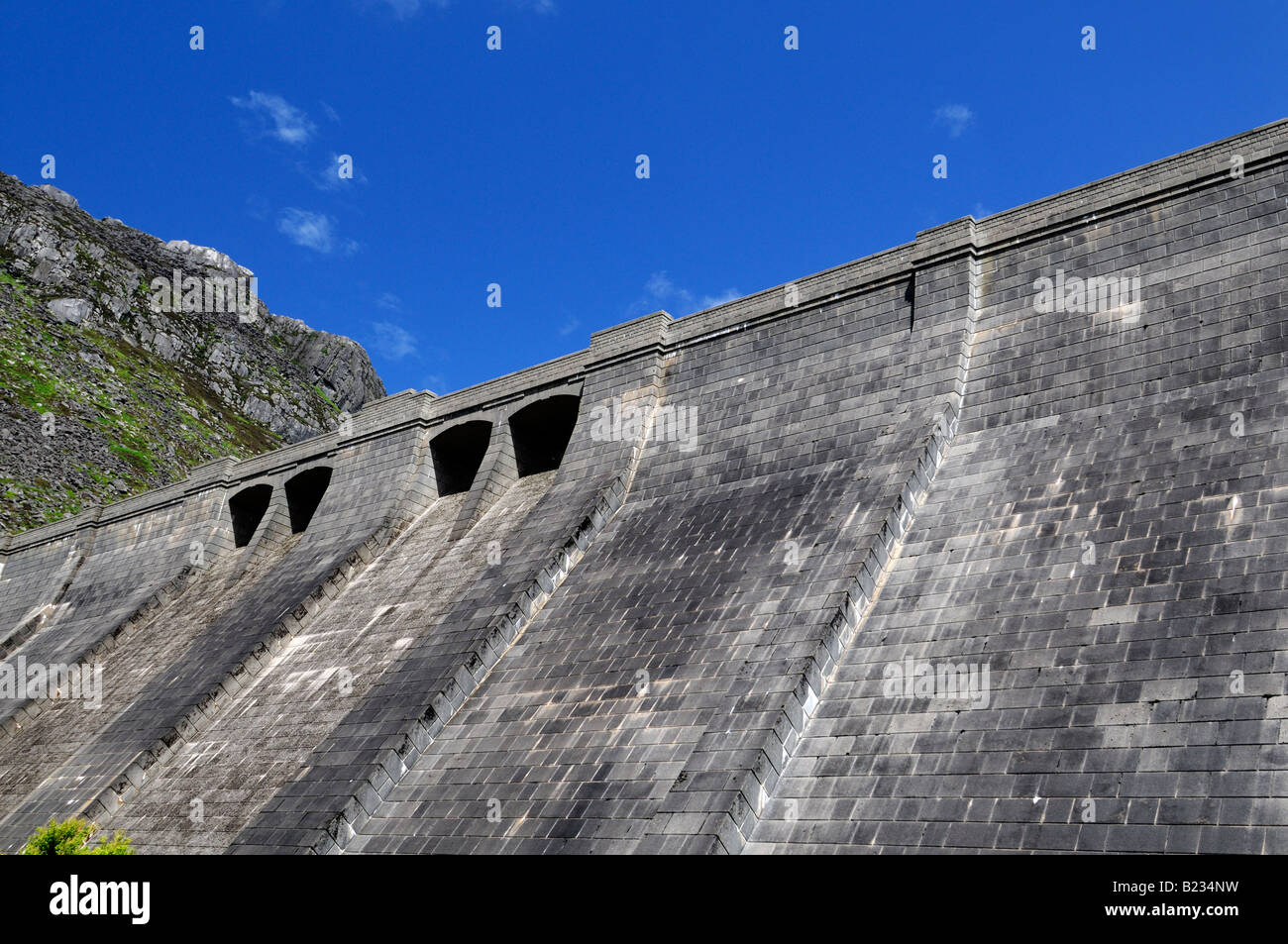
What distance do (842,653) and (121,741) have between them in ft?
47.0

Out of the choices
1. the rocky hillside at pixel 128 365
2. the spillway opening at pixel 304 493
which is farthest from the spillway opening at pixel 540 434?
the rocky hillside at pixel 128 365

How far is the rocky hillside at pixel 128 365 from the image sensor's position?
43.7 m

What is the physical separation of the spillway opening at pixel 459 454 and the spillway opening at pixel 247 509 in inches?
270

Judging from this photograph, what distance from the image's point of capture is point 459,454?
27.4 metres

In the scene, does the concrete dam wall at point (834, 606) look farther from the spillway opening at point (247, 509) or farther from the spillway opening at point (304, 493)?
the spillway opening at point (247, 509)

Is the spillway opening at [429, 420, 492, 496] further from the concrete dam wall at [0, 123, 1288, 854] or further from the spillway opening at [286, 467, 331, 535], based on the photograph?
the spillway opening at [286, 467, 331, 535]

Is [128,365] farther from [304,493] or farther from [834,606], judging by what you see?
[834,606]

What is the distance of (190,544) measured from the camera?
100.0ft

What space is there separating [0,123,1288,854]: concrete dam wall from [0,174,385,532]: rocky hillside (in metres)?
22.6

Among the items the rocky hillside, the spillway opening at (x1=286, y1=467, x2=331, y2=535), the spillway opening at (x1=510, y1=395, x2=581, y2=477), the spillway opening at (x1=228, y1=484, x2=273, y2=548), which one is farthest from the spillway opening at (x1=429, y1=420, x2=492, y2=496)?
the rocky hillside

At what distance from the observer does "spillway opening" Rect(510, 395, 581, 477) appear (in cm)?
2484
